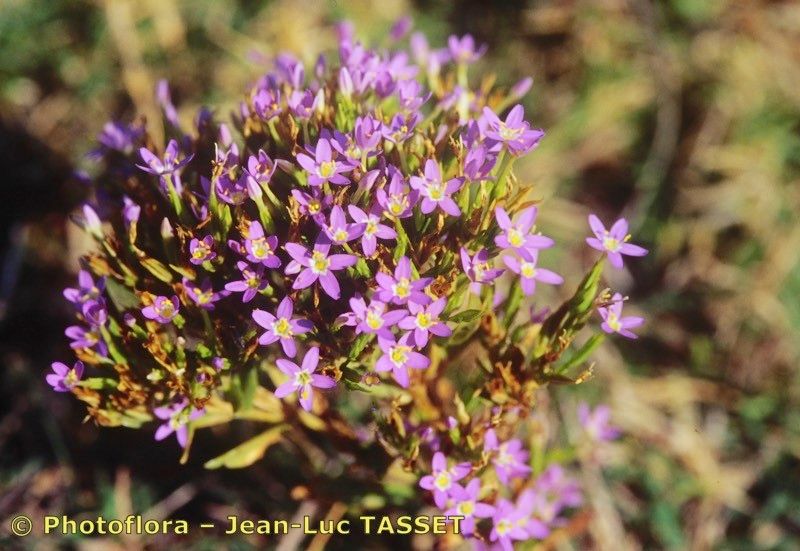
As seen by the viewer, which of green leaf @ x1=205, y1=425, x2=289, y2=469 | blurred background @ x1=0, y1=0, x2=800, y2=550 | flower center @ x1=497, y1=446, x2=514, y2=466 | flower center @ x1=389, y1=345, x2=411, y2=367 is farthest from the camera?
blurred background @ x1=0, y1=0, x2=800, y2=550

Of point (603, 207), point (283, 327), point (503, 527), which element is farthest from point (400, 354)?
point (603, 207)

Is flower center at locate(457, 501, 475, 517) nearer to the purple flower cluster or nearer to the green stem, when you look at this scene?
the purple flower cluster

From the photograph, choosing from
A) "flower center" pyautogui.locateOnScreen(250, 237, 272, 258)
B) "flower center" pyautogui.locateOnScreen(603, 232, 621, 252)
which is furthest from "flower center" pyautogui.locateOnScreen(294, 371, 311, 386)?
"flower center" pyautogui.locateOnScreen(603, 232, 621, 252)

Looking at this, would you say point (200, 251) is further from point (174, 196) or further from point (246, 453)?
point (246, 453)

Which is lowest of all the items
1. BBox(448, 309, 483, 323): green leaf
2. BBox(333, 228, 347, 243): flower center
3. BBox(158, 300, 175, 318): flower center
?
BBox(448, 309, 483, 323): green leaf

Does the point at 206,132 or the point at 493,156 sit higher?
the point at 206,132

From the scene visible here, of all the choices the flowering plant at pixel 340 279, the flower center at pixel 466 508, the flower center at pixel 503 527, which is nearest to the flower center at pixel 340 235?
the flowering plant at pixel 340 279

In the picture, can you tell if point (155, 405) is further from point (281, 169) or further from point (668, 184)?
point (668, 184)

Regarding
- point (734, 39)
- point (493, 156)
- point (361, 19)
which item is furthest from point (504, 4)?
point (493, 156)
